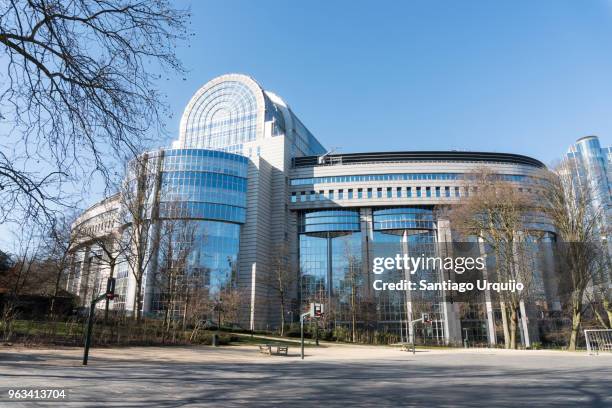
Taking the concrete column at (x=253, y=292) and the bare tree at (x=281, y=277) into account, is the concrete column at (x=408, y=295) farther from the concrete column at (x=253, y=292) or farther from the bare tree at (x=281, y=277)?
the concrete column at (x=253, y=292)

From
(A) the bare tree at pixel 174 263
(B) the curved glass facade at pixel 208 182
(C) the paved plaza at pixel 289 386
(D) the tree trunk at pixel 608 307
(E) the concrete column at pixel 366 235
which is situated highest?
(B) the curved glass facade at pixel 208 182

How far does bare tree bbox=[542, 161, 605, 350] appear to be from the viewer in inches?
1155

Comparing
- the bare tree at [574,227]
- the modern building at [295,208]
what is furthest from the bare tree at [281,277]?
the bare tree at [574,227]

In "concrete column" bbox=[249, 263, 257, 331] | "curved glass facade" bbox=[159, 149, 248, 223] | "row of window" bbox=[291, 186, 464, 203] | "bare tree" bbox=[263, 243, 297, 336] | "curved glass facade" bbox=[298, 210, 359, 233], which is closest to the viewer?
"bare tree" bbox=[263, 243, 297, 336]

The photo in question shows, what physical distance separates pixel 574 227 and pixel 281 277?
109ft

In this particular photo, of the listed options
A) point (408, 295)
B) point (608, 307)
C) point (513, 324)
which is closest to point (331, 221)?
point (408, 295)

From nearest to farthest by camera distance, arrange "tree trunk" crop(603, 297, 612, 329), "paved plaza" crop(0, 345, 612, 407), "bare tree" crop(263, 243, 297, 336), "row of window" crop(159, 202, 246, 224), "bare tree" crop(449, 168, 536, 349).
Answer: "paved plaza" crop(0, 345, 612, 407)
"tree trunk" crop(603, 297, 612, 329)
"bare tree" crop(449, 168, 536, 349)
"bare tree" crop(263, 243, 297, 336)
"row of window" crop(159, 202, 246, 224)

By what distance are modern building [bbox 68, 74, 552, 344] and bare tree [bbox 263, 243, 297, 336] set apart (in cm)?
46

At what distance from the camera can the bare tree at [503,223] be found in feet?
100

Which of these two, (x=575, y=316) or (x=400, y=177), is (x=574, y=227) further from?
(x=400, y=177)

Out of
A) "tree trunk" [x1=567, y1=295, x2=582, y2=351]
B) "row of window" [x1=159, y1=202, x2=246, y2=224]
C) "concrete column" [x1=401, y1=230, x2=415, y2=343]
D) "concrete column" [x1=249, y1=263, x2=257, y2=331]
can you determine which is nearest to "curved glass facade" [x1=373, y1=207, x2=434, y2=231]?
"concrete column" [x1=401, y1=230, x2=415, y2=343]

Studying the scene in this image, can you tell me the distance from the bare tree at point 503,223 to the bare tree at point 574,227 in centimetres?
181

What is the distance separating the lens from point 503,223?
31.2m

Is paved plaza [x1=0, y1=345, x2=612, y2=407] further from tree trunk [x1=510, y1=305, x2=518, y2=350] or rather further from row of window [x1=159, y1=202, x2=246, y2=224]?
row of window [x1=159, y1=202, x2=246, y2=224]
